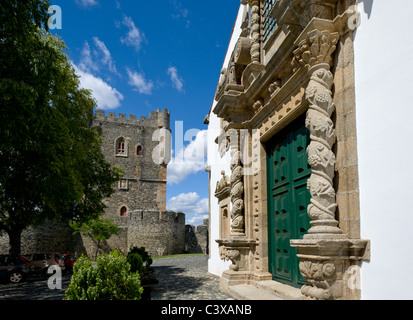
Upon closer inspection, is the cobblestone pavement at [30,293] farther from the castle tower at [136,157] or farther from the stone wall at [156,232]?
the castle tower at [136,157]

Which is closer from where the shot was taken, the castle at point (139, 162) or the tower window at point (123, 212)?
the castle at point (139, 162)

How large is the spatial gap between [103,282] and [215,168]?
9.26 m

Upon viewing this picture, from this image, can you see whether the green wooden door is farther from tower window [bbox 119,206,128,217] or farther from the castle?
tower window [bbox 119,206,128,217]

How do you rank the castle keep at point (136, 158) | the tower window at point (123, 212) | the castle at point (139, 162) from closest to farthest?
the castle at point (139, 162) < the tower window at point (123, 212) < the castle keep at point (136, 158)

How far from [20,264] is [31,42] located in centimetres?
902

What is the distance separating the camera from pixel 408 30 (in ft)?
11.0

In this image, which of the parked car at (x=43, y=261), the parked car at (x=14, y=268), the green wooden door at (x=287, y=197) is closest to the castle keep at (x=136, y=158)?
the parked car at (x=43, y=261)

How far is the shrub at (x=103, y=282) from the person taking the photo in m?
4.15

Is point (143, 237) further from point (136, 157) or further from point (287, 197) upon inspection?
point (287, 197)

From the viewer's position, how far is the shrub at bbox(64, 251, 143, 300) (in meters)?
4.15

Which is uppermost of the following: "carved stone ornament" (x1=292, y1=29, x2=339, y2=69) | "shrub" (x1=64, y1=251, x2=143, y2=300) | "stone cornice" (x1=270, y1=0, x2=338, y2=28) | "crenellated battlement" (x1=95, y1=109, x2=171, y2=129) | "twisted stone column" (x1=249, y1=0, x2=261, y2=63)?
"crenellated battlement" (x1=95, y1=109, x2=171, y2=129)

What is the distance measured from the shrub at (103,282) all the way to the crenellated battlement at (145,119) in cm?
4033

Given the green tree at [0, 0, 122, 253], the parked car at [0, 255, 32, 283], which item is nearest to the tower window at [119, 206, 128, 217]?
the green tree at [0, 0, 122, 253]

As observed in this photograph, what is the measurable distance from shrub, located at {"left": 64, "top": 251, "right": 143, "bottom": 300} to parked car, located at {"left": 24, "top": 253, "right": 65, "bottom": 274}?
1147 centimetres
